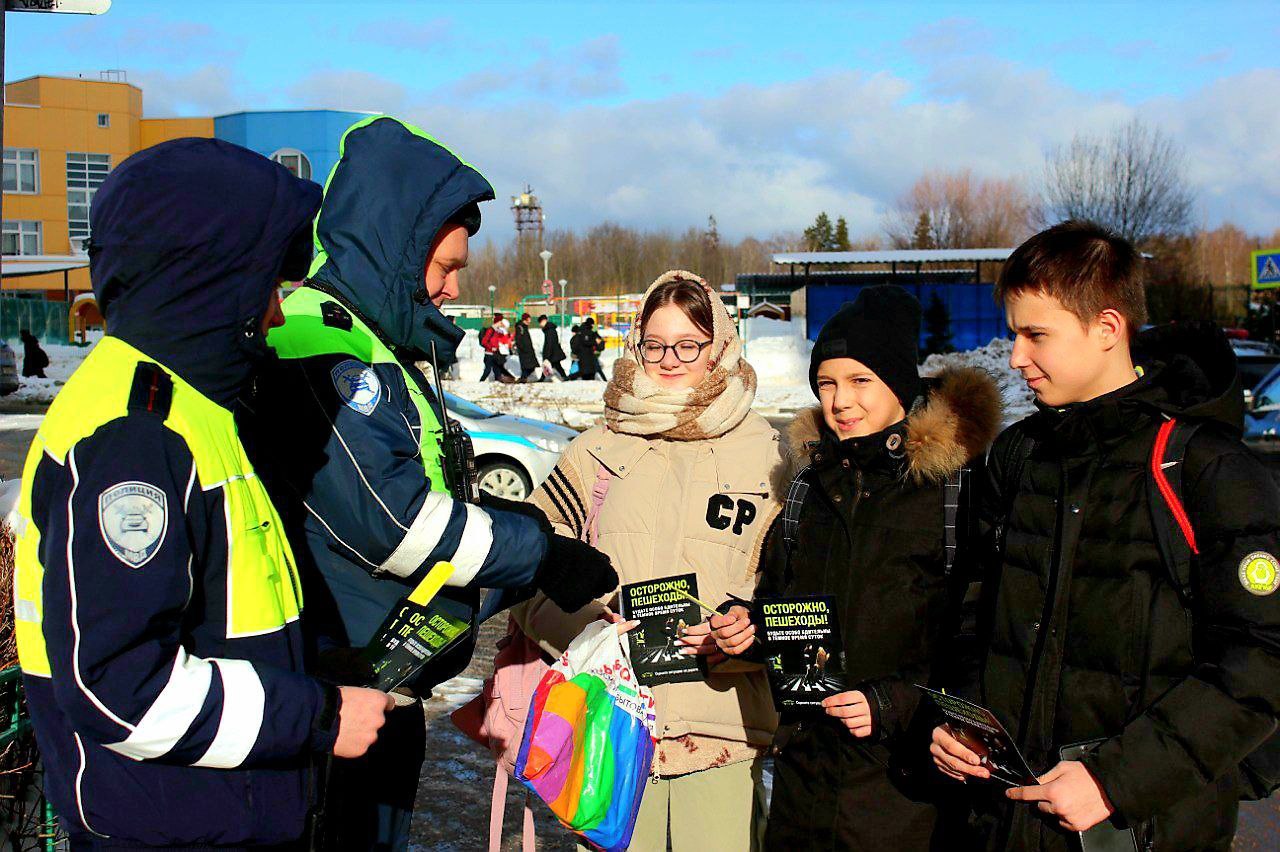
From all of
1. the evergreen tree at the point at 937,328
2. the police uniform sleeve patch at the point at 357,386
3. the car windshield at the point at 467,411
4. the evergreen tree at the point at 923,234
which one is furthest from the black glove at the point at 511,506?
the evergreen tree at the point at 923,234

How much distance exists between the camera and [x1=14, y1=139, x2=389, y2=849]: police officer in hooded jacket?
1722 mm

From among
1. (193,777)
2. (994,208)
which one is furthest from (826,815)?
(994,208)

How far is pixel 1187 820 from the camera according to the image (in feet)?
6.88

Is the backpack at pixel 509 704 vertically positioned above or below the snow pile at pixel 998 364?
below

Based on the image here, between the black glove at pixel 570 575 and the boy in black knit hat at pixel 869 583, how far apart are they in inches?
14.6

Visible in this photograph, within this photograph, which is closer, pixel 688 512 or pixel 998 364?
pixel 688 512

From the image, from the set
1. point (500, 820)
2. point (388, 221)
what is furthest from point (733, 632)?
point (388, 221)

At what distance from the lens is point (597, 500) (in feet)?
11.2

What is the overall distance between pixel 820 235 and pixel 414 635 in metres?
91.1

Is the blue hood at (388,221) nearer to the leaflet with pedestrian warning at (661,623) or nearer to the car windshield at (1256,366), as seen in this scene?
the leaflet with pedestrian warning at (661,623)

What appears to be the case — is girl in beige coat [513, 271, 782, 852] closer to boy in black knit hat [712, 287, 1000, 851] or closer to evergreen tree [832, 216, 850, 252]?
boy in black knit hat [712, 287, 1000, 851]

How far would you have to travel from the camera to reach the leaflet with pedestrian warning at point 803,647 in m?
2.65

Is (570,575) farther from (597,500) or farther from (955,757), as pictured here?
(955,757)

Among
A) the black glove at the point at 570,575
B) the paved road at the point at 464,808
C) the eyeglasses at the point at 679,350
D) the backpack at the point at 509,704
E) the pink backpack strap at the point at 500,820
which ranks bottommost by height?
the paved road at the point at 464,808
